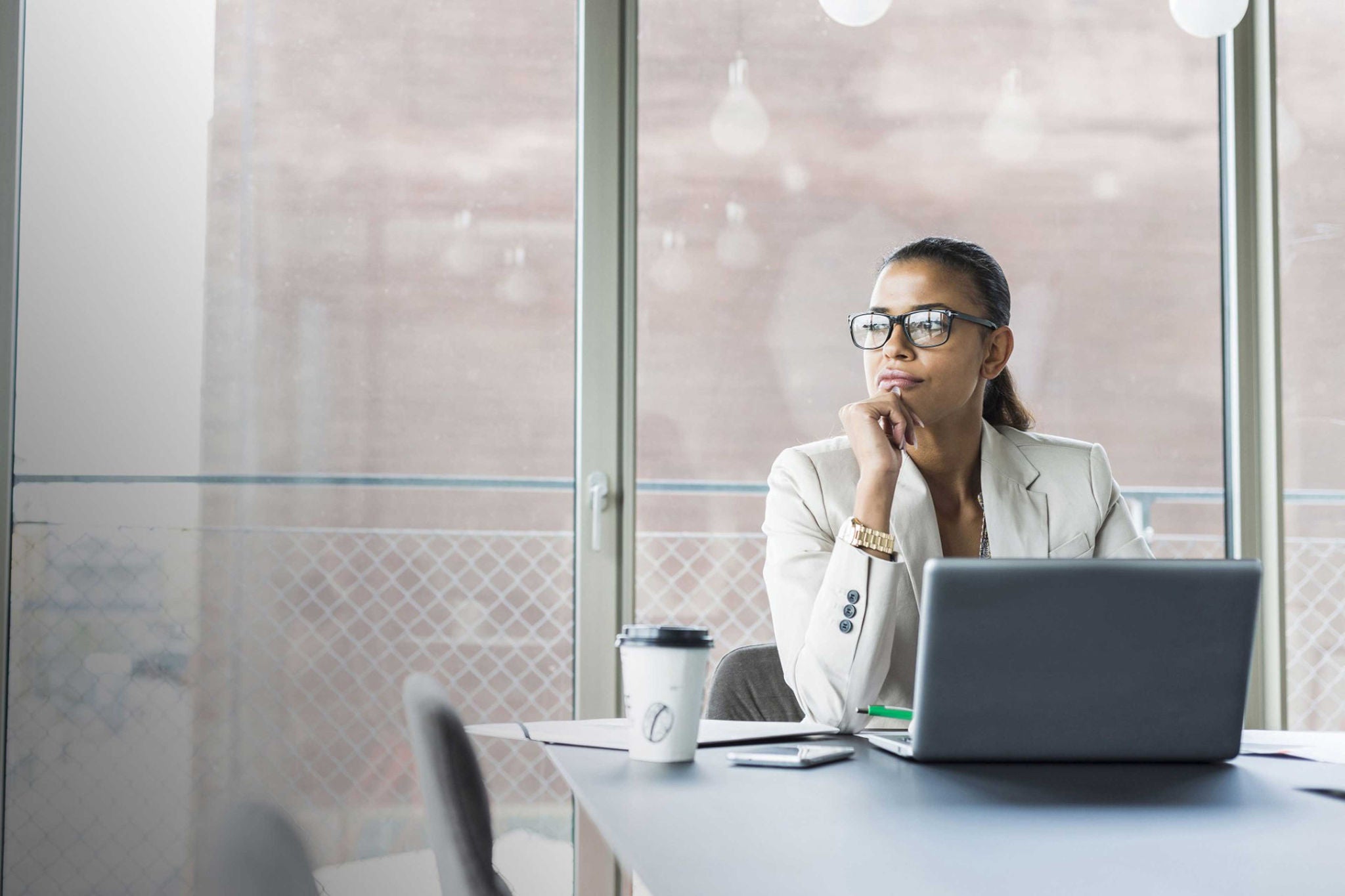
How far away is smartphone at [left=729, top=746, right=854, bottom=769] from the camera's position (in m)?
1.10

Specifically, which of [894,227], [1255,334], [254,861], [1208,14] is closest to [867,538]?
[254,861]

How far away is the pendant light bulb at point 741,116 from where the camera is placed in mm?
2957

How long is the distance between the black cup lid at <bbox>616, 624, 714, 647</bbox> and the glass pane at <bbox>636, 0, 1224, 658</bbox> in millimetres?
1787

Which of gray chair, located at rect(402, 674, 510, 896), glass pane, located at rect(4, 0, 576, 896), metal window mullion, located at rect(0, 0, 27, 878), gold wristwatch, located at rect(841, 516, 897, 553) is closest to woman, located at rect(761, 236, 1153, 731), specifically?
gold wristwatch, located at rect(841, 516, 897, 553)

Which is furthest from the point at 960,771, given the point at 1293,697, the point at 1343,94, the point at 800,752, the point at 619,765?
the point at 1343,94

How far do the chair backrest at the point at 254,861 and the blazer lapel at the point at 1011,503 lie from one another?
142cm

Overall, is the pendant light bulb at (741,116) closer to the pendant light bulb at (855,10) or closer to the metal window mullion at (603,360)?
the metal window mullion at (603,360)

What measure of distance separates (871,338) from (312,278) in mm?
1465

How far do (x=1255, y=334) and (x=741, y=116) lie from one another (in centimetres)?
147

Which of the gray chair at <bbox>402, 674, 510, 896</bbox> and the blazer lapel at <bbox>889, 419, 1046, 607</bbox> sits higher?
the blazer lapel at <bbox>889, 419, 1046, 607</bbox>

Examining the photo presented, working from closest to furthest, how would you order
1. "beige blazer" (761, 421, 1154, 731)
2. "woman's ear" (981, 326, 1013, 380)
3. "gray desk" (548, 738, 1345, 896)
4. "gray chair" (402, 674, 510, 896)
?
"gray desk" (548, 738, 1345, 896)
"gray chair" (402, 674, 510, 896)
"beige blazer" (761, 421, 1154, 731)
"woman's ear" (981, 326, 1013, 380)

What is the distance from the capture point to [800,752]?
3.74ft

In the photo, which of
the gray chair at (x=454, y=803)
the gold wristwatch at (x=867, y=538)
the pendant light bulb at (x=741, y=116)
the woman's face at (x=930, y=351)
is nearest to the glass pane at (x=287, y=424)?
the pendant light bulb at (x=741, y=116)

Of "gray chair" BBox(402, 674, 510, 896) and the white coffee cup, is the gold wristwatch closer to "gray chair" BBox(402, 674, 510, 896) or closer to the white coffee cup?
the white coffee cup
